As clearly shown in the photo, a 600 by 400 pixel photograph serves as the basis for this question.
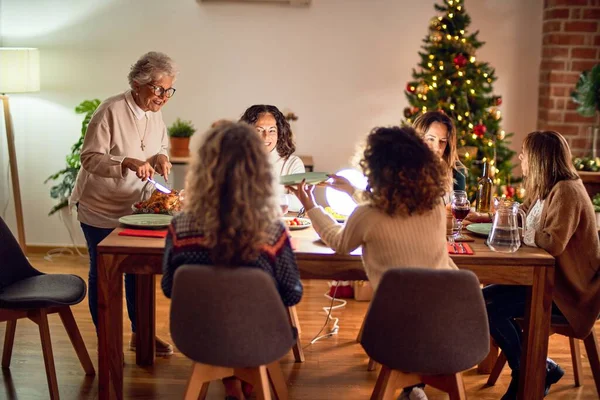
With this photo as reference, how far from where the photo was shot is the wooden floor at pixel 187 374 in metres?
3.17

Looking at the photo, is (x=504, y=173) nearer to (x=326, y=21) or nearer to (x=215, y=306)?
(x=326, y=21)

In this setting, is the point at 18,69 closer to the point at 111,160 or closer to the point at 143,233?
the point at 111,160

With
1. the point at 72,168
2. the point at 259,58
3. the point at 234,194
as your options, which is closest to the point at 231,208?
the point at 234,194

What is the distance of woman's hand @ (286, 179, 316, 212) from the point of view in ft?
8.70

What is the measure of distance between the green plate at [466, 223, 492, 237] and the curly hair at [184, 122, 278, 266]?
1.14 metres

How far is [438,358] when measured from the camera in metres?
2.28

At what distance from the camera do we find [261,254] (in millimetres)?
2168

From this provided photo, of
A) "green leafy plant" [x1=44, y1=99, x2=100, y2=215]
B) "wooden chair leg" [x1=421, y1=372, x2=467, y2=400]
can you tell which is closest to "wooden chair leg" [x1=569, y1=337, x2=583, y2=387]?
"wooden chair leg" [x1=421, y1=372, x2=467, y2=400]

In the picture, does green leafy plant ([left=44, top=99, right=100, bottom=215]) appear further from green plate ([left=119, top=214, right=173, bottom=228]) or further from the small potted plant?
the small potted plant

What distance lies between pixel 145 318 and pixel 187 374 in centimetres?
31

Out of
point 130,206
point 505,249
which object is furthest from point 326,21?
point 505,249

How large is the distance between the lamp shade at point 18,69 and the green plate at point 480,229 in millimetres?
3127

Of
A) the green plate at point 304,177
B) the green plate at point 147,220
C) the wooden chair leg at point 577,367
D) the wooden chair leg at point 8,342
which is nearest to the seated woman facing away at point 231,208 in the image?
the green plate at point 304,177

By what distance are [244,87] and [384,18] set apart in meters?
1.06
